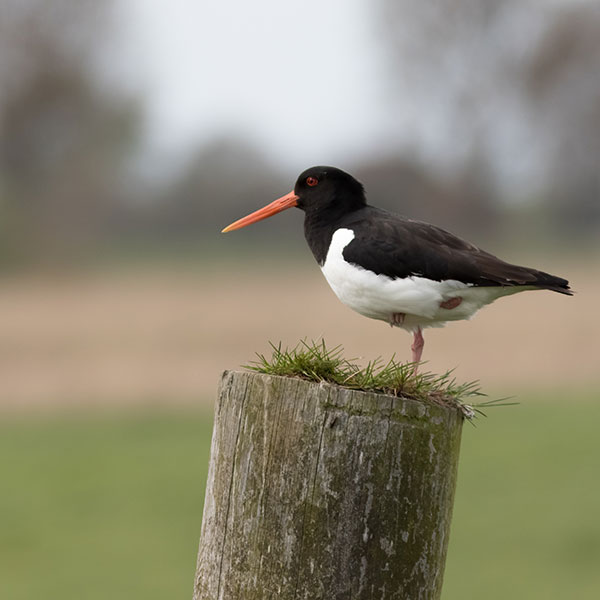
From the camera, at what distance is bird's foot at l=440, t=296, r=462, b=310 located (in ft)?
16.7

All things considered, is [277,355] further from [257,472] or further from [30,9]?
[30,9]

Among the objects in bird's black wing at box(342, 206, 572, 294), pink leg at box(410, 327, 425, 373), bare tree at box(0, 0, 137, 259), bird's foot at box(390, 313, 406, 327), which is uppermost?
bare tree at box(0, 0, 137, 259)

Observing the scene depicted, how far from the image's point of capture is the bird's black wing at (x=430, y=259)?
4934mm

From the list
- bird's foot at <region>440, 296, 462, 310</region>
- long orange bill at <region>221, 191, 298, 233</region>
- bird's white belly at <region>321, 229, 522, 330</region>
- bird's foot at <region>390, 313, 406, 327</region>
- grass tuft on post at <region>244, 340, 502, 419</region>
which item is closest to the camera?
grass tuft on post at <region>244, 340, 502, 419</region>

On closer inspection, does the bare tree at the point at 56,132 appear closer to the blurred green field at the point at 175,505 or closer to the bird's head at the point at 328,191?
the blurred green field at the point at 175,505

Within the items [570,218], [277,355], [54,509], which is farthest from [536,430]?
[570,218]

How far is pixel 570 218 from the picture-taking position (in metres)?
39.1

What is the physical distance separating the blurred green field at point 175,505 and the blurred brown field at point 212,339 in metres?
0.81

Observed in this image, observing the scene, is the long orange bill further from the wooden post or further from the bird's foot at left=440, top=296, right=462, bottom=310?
the wooden post

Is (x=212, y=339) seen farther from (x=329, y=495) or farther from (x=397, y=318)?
(x=329, y=495)

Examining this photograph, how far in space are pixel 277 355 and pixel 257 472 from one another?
51cm

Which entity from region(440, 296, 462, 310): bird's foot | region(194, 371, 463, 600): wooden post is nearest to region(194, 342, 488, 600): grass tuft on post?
region(194, 371, 463, 600): wooden post

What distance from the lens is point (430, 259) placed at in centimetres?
495

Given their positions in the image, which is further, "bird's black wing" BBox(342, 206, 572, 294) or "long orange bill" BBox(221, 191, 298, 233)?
"long orange bill" BBox(221, 191, 298, 233)
